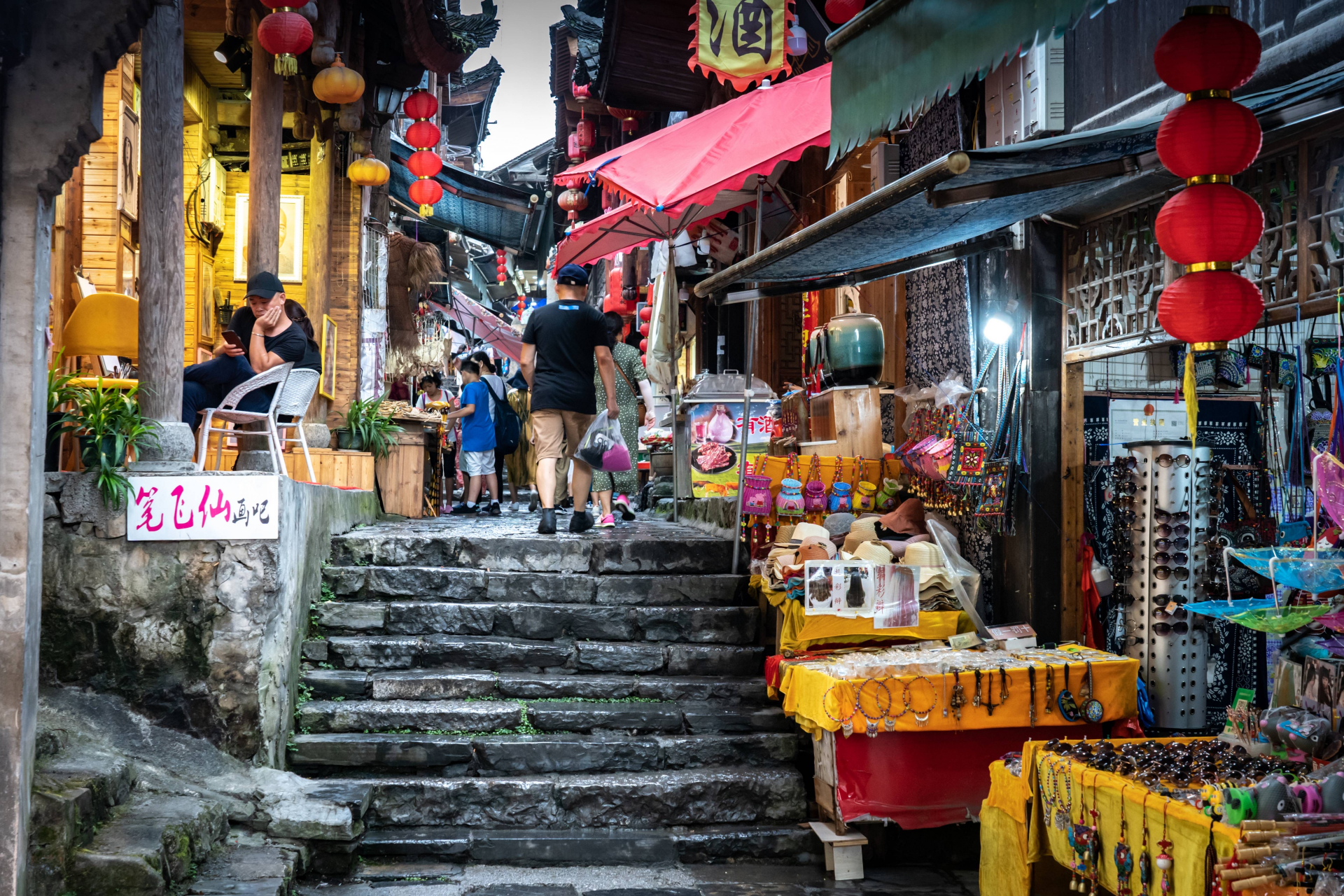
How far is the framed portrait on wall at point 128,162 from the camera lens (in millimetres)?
11461

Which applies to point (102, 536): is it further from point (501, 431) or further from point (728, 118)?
point (501, 431)

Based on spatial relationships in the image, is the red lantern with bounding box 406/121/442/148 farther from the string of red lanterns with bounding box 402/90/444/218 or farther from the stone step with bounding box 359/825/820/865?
the stone step with bounding box 359/825/820/865

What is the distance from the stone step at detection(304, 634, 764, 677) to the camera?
293 inches

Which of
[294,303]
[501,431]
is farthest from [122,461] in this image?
[501,431]

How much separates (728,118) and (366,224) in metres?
8.31

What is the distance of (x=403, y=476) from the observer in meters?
12.2

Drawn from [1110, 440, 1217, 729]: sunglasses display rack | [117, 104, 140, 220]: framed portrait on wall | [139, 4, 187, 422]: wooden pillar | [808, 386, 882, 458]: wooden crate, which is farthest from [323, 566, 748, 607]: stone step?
[117, 104, 140, 220]: framed portrait on wall

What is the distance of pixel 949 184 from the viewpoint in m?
4.73

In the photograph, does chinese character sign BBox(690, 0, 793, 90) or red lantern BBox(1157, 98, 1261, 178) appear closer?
red lantern BBox(1157, 98, 1261, 178)

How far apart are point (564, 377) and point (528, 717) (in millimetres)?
3400

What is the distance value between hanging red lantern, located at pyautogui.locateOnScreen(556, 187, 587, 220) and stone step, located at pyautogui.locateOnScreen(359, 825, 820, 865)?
17.9 m

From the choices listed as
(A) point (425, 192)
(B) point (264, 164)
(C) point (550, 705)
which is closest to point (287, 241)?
(A) point (425, 192)

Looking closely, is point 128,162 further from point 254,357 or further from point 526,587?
point 526,587

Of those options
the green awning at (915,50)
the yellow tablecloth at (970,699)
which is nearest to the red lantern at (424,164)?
the yellow tablecloth at (970,699)
